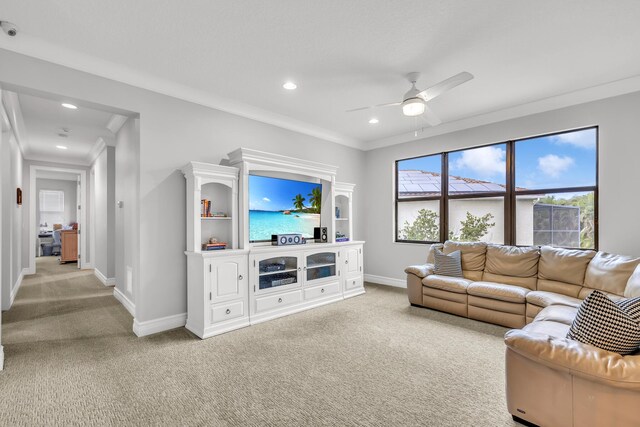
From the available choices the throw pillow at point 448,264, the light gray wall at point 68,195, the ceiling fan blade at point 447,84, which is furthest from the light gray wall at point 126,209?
the light gray wall at point 68,195

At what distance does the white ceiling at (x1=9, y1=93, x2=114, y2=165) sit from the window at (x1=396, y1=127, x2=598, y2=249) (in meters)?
5.00

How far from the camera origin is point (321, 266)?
4477 millimetres

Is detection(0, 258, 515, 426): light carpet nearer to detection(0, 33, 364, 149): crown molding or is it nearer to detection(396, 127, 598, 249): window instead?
detection(396, 127, 598, 249): window

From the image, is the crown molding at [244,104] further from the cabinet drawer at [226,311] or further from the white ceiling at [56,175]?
the white ceiling at [56,175]

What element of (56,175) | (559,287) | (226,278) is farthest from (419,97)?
(56,175)

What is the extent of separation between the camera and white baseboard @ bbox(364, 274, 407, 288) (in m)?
5.50

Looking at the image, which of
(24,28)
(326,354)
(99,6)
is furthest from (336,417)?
(24,28)

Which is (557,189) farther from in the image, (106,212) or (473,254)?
(106,212)

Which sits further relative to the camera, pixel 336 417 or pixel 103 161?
pixel 103 161

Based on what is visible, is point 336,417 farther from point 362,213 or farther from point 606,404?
point 362,213

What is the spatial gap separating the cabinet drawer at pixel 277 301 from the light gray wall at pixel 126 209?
1.32 metres

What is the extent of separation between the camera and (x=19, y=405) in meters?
2.04

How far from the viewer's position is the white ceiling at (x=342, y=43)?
224cm

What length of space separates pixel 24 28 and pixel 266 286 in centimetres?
330
